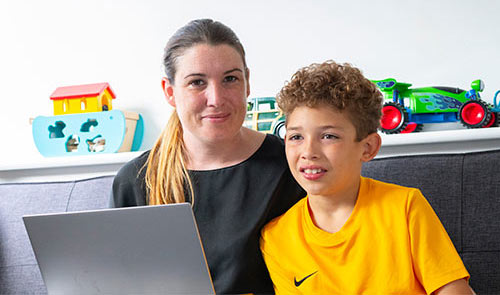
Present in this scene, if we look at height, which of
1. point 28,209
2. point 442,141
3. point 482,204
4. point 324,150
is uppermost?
point 324,150

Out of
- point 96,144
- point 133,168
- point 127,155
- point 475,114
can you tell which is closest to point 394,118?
point 475,114

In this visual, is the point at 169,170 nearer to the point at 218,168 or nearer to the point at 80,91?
the point at 218,168

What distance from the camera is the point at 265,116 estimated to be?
1792 mm

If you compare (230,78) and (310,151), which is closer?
(310,151)

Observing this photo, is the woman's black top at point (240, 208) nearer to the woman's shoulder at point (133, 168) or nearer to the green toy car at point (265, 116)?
the woman's shoulder at point (133, 168)

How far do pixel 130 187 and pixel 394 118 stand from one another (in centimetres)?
82

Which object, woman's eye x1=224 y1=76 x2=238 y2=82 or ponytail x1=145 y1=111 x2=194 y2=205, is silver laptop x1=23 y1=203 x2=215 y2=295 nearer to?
ponytail x1=145 y1=111 x2=194 y2=205

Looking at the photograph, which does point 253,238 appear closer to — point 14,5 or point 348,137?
point 348,137

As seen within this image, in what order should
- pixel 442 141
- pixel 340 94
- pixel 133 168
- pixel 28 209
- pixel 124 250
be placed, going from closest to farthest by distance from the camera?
pixel 124 250 < pixel 340 94 < pixel 133 168 < pixel 442 141 < pixel 28 209

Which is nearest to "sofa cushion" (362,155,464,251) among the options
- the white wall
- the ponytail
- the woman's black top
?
the woman's black top

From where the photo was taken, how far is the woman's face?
4.07 ft

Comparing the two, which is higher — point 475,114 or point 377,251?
point 475,114

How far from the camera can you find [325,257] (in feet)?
3.54

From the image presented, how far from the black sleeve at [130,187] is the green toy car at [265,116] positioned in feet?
1.63
